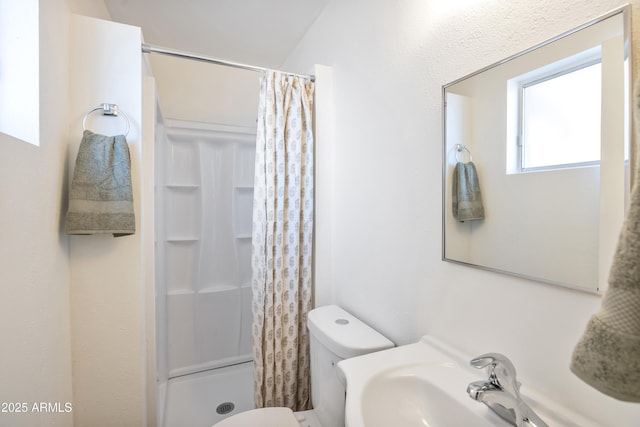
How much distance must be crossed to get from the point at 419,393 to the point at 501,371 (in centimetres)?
25

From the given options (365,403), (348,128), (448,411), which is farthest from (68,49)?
(448,411)

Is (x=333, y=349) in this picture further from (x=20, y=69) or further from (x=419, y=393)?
(x=20, y=69)

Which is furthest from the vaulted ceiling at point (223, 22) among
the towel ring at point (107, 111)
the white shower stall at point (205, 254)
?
the towel ring at point (107, 111)

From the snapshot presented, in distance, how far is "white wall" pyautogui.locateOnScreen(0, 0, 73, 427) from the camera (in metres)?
0.75

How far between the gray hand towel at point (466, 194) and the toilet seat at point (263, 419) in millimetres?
1065

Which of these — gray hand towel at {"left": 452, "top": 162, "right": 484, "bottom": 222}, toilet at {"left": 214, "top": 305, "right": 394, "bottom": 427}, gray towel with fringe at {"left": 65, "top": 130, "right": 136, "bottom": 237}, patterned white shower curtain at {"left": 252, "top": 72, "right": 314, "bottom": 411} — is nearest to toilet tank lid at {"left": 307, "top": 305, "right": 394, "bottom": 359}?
toilet at {"left": 214, "top": 305, "right": 394, "bottom": 427}

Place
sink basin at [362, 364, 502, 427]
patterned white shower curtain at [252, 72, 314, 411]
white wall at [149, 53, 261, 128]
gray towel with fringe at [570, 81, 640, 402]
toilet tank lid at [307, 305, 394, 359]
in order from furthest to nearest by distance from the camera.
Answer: white wall at [149, 53, 261, 128]
patterned white shower curtain at [252, 72, 314, 411]
toilet tank lid at [307, 305, 394, 359]
sink basin at [362, 364, 502, 427]
gray towel with fringe at [570, 81, 640, 402]

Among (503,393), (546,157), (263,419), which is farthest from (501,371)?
(263,419)

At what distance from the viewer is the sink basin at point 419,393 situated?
24.9 inches

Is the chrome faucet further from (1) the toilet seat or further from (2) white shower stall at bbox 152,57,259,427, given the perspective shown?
(2) white shower stall at bbox 152,57,259,427

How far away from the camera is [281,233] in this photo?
1.55m

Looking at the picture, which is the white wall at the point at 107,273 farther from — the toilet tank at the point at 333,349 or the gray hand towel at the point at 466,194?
the gray hand towel at the point at 466,194

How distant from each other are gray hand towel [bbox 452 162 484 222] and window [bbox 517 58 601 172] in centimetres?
13

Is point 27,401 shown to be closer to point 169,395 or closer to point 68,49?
point 68,49
